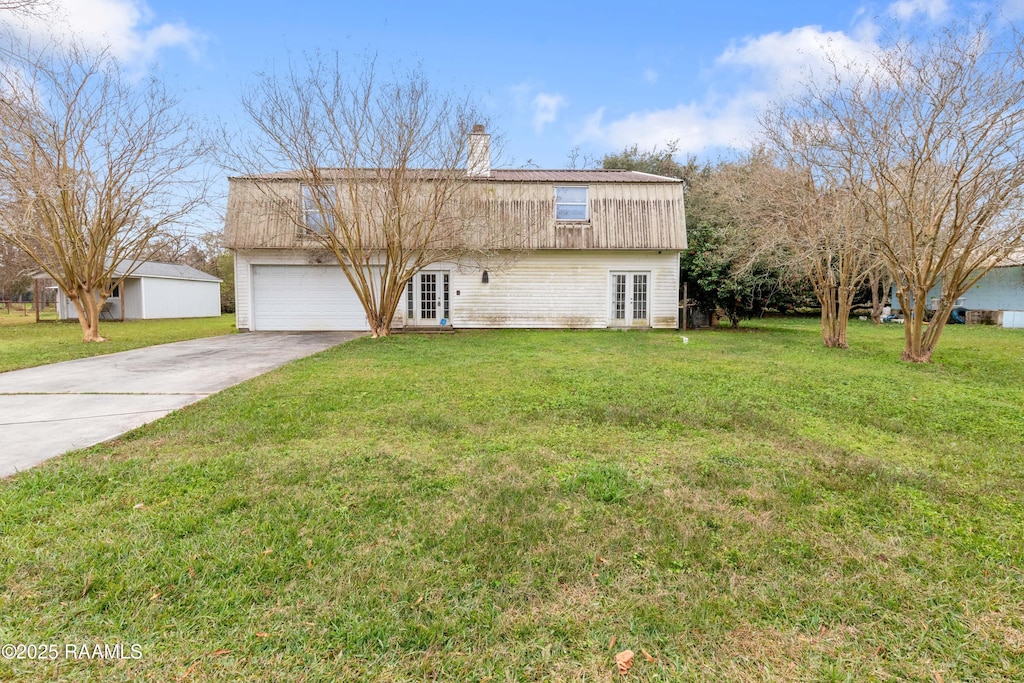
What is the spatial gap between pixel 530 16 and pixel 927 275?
970 centimetres

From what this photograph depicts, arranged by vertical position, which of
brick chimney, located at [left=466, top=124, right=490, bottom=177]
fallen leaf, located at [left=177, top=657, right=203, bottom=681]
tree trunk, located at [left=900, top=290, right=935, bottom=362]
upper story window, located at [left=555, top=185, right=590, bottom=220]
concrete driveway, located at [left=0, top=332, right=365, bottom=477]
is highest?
brick chimney, located at [left=466, top=124, right=490, bottom=177]

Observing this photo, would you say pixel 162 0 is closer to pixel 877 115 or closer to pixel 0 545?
pixel 0 545

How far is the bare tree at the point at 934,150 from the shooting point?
7.23 metres

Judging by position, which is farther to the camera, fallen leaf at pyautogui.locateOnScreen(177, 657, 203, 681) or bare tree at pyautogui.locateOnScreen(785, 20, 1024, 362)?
bare tree at pyautogui.locateOnScreen(785, 20, 1024, 362)

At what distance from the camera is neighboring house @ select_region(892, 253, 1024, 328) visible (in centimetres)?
1820

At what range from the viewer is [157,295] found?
2341cm

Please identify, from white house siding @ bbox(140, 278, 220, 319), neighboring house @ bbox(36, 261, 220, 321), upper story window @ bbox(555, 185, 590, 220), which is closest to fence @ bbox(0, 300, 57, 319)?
neighboring house @ bbox(36, 261, 220, 321)

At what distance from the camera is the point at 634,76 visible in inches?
527

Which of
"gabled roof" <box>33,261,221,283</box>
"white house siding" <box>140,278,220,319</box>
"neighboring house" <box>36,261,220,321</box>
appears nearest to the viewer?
"gabled roof" <box>33,261,221,283</box>

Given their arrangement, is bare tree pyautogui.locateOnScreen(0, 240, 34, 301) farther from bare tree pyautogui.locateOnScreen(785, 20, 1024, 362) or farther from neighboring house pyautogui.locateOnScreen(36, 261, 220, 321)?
bare tree pyautogui.locateOnScreen(785, 20, 1024, 362)

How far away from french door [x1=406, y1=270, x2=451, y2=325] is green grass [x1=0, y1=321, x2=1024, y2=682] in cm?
1039

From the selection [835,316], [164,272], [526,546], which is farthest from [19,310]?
[835,316]

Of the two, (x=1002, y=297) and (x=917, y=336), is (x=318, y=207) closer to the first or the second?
(x=917, y=336)

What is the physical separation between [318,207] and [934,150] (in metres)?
11.9
